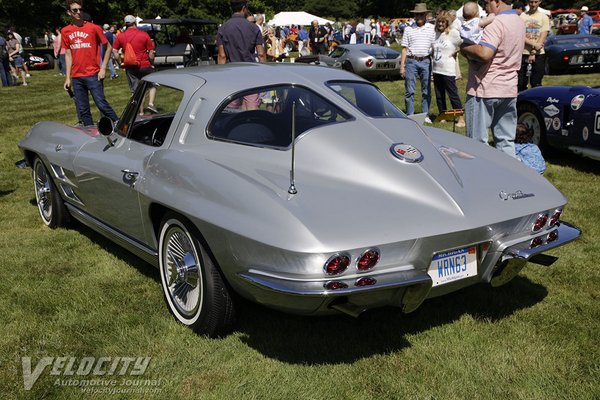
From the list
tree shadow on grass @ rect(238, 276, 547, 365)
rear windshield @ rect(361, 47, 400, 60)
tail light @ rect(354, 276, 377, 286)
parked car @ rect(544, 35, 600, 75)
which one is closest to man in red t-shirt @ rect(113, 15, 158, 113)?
rear windshield @ rect(361, 47, 400, 60)

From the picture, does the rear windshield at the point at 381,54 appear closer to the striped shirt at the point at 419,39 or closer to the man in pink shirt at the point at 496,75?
the striped shirt at the point at 419,39

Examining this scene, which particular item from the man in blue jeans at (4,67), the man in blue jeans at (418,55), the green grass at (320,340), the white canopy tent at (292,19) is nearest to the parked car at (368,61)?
the man in blue jeans at (418,55)

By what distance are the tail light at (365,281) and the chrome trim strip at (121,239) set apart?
154 cm

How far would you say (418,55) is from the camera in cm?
947

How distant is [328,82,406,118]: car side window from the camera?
374 centimetres

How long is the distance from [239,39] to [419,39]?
3146 mm

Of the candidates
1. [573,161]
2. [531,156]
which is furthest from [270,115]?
[573,161]

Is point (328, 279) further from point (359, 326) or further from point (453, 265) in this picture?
point (359, 326)

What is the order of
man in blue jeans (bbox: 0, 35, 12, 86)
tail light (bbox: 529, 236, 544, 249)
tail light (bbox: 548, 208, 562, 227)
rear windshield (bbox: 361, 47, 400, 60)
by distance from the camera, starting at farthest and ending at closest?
man in blue jeans (bbox: 0, 35, 12, 86) → rear windshield (bbox: 361, 47, 400, 60) → tail light (bbox: 548, 208, 562, 227) → tail light (bbox: 529, 236, 544, 249)

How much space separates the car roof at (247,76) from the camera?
373cm

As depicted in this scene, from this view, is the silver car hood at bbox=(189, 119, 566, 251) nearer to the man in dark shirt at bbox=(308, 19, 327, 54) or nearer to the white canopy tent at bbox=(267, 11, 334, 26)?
the man in dark shirt at bbox=(308, 19, 327, 54)

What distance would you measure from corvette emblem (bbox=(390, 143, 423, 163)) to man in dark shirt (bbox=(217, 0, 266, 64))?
15.2 feet

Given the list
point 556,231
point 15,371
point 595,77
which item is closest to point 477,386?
point 556,231

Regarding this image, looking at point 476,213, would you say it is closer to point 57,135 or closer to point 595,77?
point 57,135
